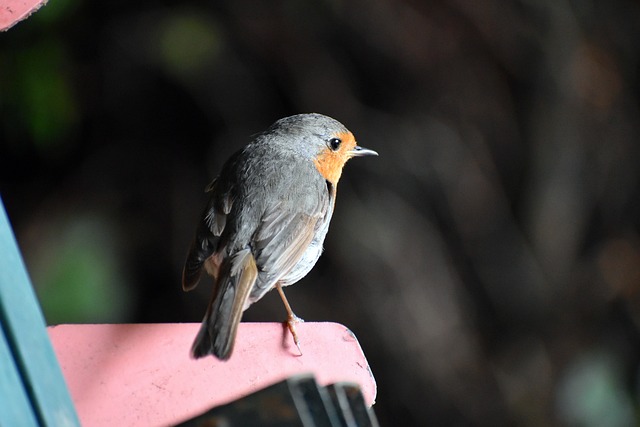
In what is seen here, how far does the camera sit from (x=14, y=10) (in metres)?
1.74

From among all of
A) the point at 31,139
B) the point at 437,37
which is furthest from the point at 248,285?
the point at 437,37

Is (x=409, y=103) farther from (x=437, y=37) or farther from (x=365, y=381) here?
(x=365, y=381)

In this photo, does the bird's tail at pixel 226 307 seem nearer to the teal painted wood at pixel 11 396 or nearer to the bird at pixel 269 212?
the bird at pixel 269 212

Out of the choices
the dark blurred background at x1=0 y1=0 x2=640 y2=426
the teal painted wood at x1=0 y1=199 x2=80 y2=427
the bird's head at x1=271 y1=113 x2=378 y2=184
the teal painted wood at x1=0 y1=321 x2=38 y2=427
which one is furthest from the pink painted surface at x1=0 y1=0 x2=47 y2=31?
the dark blurred background at x1=0 y1=0 x2=640 y2=426

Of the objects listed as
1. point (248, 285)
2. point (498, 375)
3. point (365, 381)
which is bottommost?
point (498, 375)

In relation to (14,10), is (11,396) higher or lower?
lower

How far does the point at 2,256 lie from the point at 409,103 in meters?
3.34

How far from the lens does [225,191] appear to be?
259 cm

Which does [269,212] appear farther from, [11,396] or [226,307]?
[11,396]

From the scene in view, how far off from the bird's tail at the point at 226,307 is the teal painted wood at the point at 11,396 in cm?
53

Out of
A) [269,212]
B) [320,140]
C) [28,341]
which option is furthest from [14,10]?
[320,140]

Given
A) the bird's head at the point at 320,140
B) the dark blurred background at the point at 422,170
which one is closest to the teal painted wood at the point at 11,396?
the bird's head at the point at 320,140

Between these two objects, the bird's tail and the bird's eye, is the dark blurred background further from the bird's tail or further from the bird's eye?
the bird's tail

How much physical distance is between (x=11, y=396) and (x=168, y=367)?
63 centimetres
